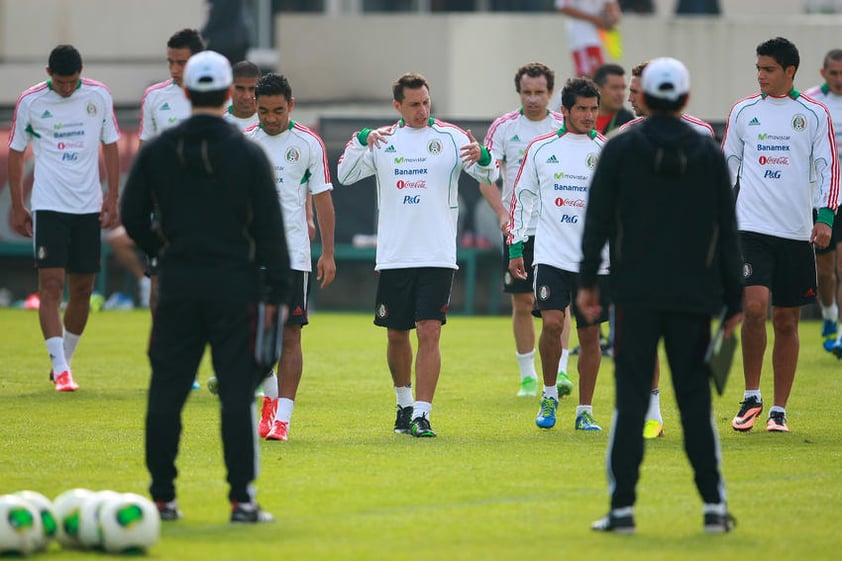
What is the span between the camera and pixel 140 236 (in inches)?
301

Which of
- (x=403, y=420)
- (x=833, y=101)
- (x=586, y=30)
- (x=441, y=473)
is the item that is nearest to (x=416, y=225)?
(x=403, y=420)

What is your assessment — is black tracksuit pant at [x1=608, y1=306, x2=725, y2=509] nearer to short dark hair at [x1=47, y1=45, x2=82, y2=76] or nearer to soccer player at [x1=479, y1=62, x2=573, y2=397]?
soccer player at [x1=479, y1=62, x2=573, y2=397]

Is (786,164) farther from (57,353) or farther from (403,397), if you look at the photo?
(57,353)

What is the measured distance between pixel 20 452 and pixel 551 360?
3650 millimetres

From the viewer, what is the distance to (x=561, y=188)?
10.8 meters

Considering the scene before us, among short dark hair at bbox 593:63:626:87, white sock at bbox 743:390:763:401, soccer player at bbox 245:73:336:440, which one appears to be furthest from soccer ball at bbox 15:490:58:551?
short dark hair at bbox 593:63:626:87

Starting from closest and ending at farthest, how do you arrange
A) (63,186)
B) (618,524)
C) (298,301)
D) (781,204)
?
1. (618,524)
2. (298,301)
3. (781,204)
4. (63,186)

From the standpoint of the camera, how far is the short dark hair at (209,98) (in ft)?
24.4

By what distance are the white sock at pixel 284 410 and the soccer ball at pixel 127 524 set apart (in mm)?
3535

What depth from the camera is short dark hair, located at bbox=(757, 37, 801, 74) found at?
34.9 feet

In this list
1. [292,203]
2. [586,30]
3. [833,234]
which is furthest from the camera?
[586,30]

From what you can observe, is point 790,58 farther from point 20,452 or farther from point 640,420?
point 20,452

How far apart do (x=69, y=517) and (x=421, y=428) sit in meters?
3.97

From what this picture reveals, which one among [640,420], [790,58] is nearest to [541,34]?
[790,58]
